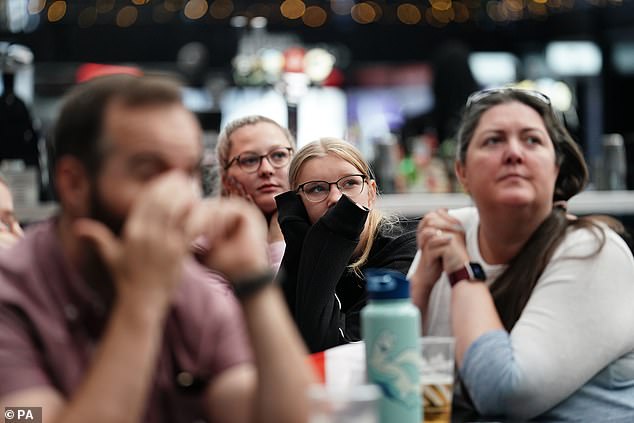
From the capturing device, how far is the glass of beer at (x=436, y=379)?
1674 mm

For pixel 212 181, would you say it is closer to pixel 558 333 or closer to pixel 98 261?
pixel 558 333

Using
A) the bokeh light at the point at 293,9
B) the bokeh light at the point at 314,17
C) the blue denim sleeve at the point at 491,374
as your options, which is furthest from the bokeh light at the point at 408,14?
the blue denim sleeve at the point at 491,374

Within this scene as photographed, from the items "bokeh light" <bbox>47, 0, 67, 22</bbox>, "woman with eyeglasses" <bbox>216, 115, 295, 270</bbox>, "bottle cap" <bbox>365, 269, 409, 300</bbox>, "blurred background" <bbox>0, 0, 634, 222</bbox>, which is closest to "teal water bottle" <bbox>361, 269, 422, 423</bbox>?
"bottle cap" <bbox>365, 269, 409, 300</bbox>

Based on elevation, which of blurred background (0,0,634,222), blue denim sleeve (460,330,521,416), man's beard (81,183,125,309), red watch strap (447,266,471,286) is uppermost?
blurred background (0,0,634,222)

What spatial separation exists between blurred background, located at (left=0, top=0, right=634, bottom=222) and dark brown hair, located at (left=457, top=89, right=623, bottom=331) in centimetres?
619

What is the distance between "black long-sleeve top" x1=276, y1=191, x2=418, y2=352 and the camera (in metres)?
2.67

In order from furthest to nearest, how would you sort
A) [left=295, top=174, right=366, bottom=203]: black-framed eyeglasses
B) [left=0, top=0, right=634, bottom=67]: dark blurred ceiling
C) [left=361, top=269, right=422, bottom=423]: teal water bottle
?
[left=0, top=0, right=634, bottom=67]: dark blurred ceiling
[left=295, top=174, right=366, bottom=203]: black-framed eyeglasses
[left=361, top=269, right=422, bottom=423]: teal water bottle

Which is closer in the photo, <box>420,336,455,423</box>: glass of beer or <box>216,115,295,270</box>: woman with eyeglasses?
<box>420,336,455,423</box>: glass of beer

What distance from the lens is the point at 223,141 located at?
3906 mm

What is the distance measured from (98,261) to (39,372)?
17cm

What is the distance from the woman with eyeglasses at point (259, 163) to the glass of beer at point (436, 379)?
1.83 metres

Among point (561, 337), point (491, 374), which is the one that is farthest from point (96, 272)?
point (561, 337)

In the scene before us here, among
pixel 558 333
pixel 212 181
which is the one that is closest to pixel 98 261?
pixel 558 333

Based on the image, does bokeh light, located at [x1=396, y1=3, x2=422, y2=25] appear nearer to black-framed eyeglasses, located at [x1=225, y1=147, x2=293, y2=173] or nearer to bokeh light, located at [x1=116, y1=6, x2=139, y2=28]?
bokeh light, located at [x1=116, y1=6, x2=139, y2=28]
